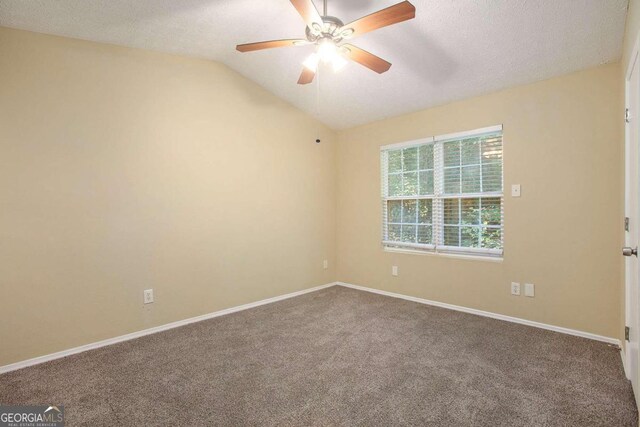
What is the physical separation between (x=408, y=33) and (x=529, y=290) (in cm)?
253

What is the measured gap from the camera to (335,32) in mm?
2004

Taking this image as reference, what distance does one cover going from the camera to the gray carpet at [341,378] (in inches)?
67.0

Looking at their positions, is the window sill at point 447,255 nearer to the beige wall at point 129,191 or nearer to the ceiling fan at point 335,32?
the beige wall at point 129,191

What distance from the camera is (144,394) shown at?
192 cm

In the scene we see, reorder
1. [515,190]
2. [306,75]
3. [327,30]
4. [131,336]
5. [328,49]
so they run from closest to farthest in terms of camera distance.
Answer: [327,30], [328,49], [306,75], [131,336], [515,190]

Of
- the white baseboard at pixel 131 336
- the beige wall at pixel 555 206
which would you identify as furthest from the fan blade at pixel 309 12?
the white baseboard at pixel 131 336

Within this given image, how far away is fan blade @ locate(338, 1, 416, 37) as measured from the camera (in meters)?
1.66

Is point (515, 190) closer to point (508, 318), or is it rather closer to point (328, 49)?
point (508, 318)

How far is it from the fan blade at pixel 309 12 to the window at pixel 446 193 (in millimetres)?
2124

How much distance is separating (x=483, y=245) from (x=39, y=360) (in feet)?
13.0

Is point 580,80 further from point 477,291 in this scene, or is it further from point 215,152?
point 215,152

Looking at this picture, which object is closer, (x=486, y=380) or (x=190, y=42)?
(x=486, y=380)

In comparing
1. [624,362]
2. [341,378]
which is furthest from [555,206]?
[341,378]

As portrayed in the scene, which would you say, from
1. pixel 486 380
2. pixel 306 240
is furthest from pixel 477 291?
pixel 306 240
